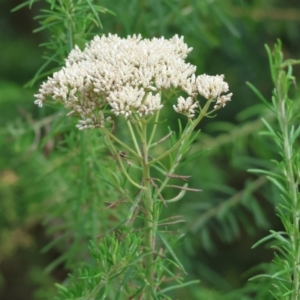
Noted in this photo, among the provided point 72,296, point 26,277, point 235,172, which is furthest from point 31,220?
point 72,296

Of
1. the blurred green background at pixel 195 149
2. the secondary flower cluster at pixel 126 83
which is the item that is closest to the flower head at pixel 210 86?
the secondary flower cluster at pixel 126 83

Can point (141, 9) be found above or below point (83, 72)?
above

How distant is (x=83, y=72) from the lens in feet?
2.25

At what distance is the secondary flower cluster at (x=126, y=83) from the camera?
2.21 ft

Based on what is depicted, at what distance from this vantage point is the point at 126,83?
679mm

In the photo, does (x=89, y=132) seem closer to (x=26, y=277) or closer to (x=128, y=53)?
(x=128, y=53)

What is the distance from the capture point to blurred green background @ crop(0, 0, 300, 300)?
1397mm

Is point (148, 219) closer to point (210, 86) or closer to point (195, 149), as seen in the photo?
point (210, 86)

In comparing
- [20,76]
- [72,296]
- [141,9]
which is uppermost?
[20,76]

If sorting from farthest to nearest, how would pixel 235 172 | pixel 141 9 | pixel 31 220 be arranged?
1. pixel 235 172
2. pixel 31 220
3. pixel 141 9

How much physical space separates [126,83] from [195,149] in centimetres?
103

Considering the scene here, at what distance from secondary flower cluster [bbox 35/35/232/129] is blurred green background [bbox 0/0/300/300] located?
42 cm

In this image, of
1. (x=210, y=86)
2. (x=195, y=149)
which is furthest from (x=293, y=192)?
(x=195, y=149)

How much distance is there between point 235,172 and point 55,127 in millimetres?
1608
